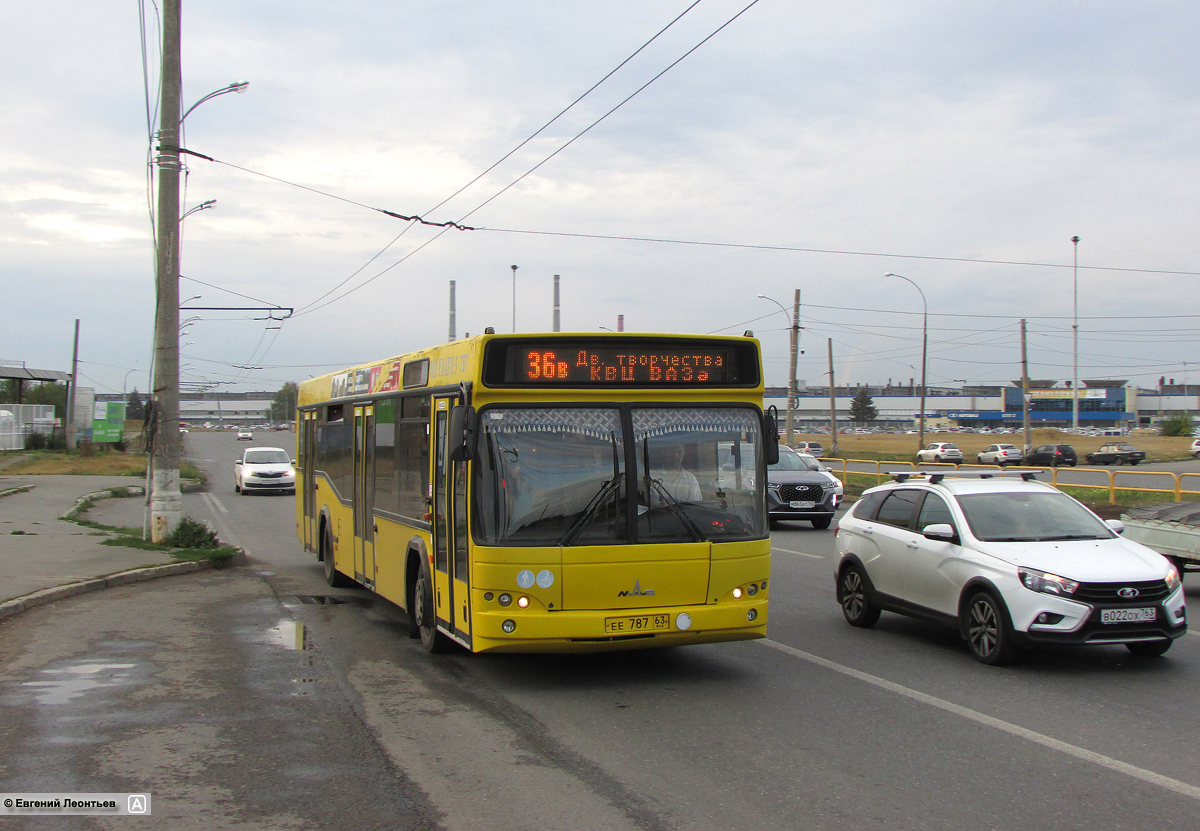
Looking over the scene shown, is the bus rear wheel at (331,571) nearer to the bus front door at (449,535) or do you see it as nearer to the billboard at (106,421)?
the bus front door at (449,535)

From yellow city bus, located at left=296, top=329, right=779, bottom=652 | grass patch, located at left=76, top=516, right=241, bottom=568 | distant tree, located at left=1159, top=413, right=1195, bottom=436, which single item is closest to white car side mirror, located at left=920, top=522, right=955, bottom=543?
yellow city bus, located at left=296, top=329, right=779, bottom=652

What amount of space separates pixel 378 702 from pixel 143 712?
5.01 ft

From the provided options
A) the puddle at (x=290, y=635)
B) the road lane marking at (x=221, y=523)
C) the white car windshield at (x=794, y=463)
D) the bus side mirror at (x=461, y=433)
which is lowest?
the road lane marking at (x=221, y=523)

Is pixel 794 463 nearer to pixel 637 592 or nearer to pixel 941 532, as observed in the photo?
pixel 941 532

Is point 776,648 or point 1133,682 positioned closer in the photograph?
point 1133,682

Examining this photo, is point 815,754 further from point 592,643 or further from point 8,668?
point 8,668

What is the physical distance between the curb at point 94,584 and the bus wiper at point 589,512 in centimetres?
648

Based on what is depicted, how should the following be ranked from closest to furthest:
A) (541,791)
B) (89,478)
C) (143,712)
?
(541,791) → (143,712) → (89,478)

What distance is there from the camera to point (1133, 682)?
7688 millimetres

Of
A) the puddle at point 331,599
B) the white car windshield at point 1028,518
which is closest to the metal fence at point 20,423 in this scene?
the puddle at point 331,599

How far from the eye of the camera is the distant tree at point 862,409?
465ft

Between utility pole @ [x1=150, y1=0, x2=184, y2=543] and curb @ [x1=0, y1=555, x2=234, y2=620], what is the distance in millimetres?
1542

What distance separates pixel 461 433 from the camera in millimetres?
7266

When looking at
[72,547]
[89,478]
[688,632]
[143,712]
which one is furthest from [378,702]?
[89,478]
